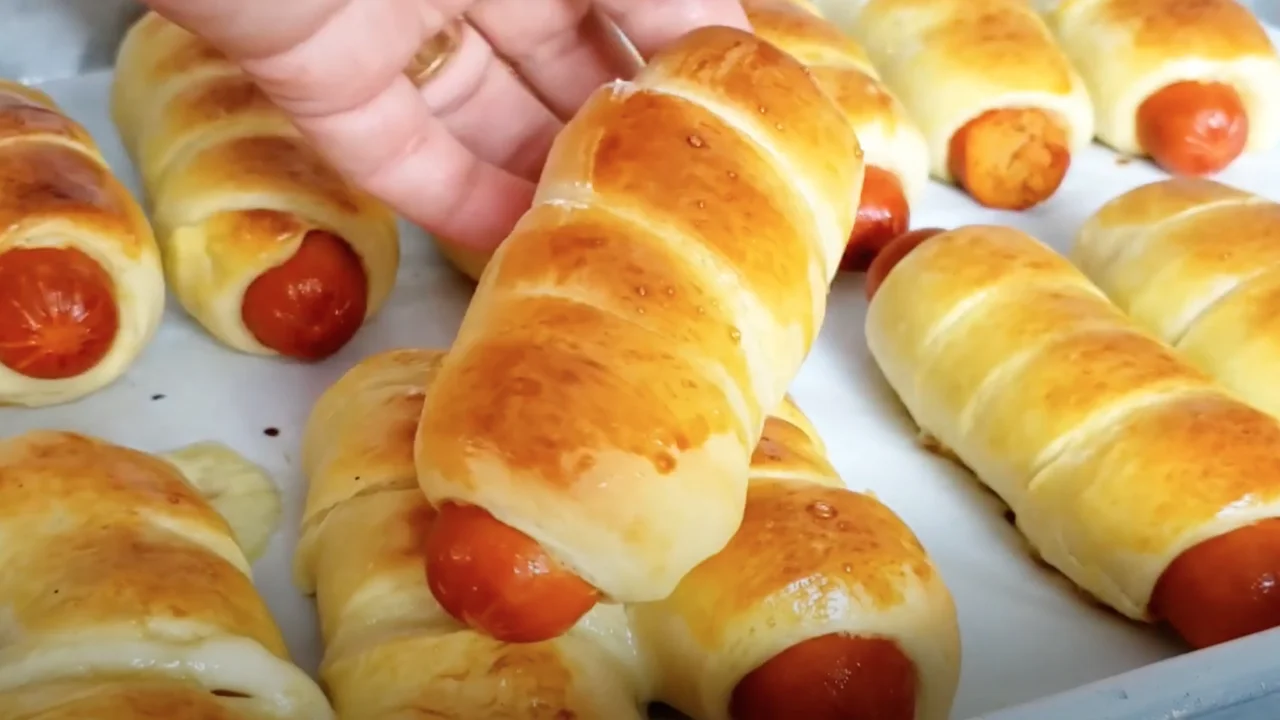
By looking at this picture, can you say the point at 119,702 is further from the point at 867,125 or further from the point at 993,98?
the point at 993,98

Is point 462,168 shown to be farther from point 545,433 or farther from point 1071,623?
point 1071,623

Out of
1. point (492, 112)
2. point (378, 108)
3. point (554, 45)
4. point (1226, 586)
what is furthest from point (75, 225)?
point (1226, 586)

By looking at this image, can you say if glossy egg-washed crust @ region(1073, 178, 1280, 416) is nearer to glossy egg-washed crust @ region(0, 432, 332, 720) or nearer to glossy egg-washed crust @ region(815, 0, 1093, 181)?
glossy egg-washed crust @ region(815, 0, 1093, 181)

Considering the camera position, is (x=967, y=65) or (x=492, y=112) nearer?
(x=492, y=112)

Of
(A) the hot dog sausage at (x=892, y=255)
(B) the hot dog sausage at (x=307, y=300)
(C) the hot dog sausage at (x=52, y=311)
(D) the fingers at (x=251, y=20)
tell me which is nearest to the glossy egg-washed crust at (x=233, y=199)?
(B) the hot dog sausage at (x=307, y=300)

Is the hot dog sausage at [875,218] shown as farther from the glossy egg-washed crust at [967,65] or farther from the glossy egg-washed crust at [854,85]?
the glossy egg-washed crust at [967,65]

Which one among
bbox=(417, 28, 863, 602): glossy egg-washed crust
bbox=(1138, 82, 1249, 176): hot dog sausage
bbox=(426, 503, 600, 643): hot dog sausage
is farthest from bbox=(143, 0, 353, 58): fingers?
bbox=(1138, 82, 1249, 176): hot dog sausage
